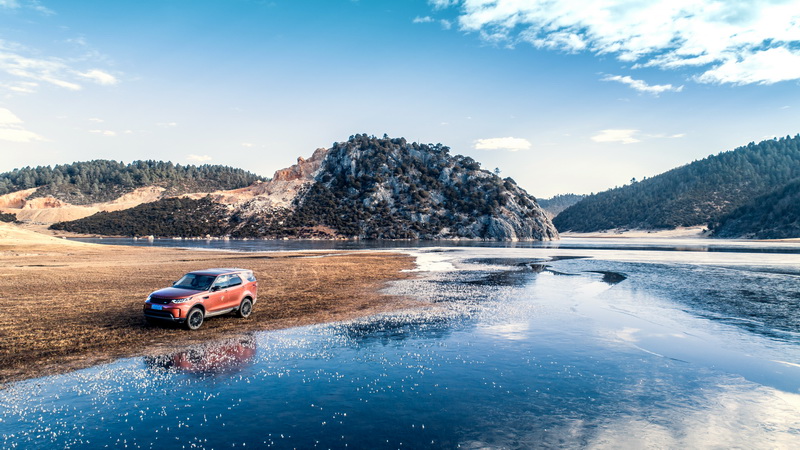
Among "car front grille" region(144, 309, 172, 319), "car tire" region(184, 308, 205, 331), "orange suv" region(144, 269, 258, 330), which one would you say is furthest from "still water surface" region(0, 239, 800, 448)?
"car front grille" region(144, 309, 172, 319)

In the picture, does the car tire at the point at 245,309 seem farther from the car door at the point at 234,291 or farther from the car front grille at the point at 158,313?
the car front grille at the point at 158,313

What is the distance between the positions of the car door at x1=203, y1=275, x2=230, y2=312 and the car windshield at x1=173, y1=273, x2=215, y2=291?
277 mm

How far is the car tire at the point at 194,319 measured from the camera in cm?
1844

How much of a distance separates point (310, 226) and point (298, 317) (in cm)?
16997

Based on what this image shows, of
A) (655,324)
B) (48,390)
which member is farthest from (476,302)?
(48,390)

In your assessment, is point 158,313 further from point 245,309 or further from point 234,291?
point 245,309

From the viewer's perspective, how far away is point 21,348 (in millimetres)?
15234

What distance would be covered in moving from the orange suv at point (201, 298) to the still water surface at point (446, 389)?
2.77 metres

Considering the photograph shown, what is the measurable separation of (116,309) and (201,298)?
701 centimetres

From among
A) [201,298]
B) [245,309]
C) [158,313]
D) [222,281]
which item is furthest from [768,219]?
[158,313]

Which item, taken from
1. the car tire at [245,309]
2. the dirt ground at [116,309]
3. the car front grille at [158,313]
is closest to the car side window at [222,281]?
the car tire at [245,309]

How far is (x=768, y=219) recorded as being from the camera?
14962 centimetres

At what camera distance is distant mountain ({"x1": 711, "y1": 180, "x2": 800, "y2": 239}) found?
14266cm

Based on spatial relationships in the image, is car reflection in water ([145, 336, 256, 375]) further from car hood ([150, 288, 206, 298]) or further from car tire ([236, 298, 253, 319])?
car tire ([236, 298, 253, 319])
